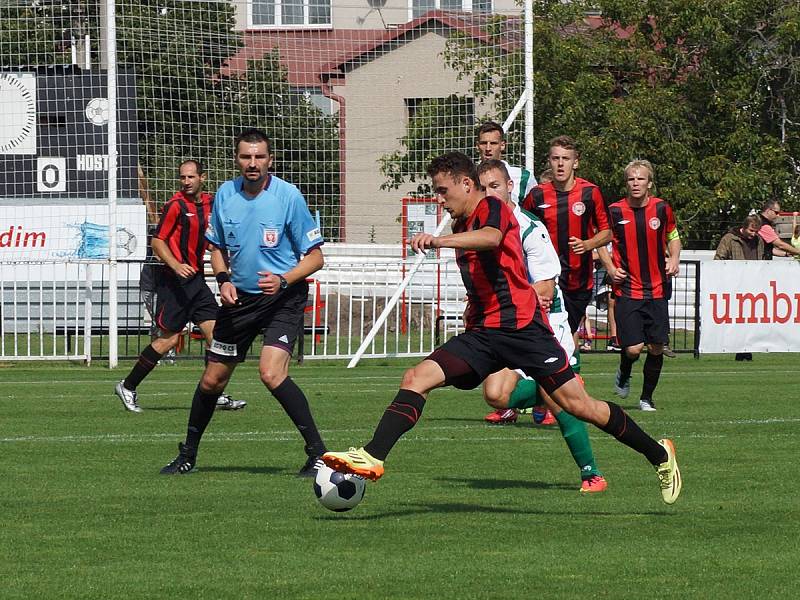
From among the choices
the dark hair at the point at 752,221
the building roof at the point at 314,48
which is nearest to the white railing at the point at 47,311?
the building roof at the point at 314,48

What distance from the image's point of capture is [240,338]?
29.7ft

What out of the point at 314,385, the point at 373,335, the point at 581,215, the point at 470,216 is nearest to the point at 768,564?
the point at 470,216

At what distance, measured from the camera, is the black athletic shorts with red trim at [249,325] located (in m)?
9.05

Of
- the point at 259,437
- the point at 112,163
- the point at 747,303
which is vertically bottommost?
the point at 259,437

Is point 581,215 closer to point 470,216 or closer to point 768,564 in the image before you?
point 470,216

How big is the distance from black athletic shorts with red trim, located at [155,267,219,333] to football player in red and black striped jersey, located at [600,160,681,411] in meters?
3.55

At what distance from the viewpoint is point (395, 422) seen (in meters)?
7.31

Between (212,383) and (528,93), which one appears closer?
(212,383)

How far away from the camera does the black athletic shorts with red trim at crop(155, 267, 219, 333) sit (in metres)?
13.8

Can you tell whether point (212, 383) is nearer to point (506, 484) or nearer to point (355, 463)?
point (506, 484)

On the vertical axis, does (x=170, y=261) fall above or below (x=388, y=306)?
above

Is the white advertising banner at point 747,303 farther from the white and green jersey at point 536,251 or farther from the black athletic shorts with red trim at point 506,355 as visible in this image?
the black athletic shorts with red trim at point 506,355

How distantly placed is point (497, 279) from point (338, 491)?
1.32 m

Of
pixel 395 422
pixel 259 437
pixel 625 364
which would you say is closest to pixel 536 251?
pixel 395 422
